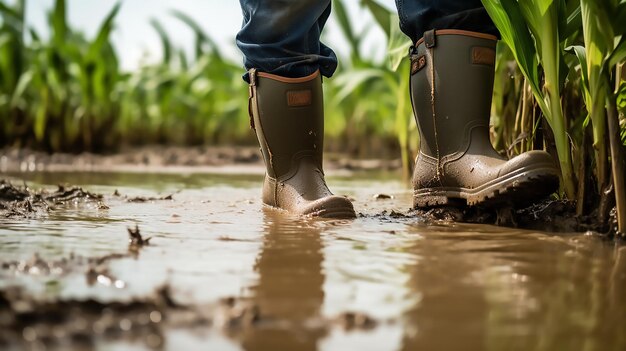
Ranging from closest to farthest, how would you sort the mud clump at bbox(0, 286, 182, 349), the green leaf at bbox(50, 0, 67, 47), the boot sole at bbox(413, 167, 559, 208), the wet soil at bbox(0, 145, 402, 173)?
the mud clump at bbox(0, 286, 182, 349), the boot sole at bbox(413, 167, 559, 208), the wet soil at bbox(0, 145, 402, 173), the green leaf at bbox(50, 0, 67, 47)

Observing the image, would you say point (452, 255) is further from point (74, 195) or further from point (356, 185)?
point (356, 185)

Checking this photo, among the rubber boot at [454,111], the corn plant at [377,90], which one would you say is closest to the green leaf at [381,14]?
the corn plant at [377,90]

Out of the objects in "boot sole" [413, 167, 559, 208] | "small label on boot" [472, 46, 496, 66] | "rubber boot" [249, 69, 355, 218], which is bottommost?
"boot sole" [413, 167, 559, 208]

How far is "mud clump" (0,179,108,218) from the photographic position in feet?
5.63

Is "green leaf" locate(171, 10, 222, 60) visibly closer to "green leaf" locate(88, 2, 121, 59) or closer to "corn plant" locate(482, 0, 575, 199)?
"green leaf" locate(88, 2, 121, 59)

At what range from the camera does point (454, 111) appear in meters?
1.72

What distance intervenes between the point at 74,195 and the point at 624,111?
1458 mm

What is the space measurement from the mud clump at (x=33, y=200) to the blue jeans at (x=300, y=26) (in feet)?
1.83

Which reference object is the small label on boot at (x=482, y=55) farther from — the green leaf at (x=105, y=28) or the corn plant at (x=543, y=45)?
the green leaf at (x=105, y=28)

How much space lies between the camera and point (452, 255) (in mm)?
1175

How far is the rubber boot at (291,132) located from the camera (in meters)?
1.87

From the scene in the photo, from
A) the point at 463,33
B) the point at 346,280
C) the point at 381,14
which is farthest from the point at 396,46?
the point at 346,280

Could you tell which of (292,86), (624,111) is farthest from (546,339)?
(292,86)

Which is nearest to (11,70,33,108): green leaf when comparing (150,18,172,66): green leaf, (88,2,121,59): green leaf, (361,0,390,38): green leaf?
(88,2,121,59): green leaf
